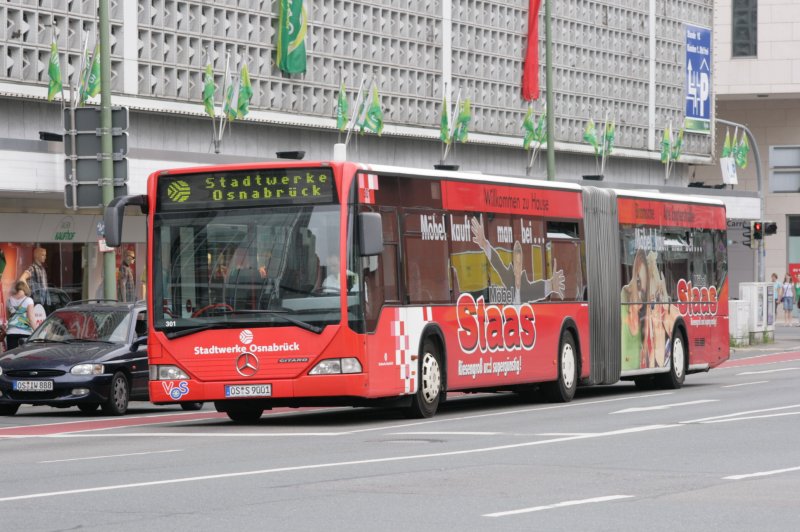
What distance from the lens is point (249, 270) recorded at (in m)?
19.0

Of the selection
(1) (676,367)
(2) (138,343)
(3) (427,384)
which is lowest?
(1) (676,367)

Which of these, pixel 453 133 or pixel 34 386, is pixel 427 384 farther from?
pixel 453 133

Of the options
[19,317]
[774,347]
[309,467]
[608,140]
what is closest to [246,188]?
[309,467]

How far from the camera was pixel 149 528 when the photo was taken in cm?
1017

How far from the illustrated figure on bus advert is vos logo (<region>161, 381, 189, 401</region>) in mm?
4369

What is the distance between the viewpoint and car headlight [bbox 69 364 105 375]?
2245cm

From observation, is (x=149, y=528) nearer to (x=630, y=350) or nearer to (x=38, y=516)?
(x=38, y=516)

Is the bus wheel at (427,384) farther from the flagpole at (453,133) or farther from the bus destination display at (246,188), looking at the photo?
the flagpole at (453,133)

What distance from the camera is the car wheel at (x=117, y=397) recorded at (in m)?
22.8

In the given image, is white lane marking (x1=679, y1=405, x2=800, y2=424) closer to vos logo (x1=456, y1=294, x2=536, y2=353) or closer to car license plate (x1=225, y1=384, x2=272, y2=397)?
vos logo (x1=456, y1=294, x2=536, y2=353)

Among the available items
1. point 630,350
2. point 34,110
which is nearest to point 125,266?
point 34,110

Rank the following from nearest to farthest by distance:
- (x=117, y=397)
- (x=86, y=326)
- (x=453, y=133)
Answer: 1. (x=117, y=397)
2. (x=86, y=326)
3. (x=453, y=133)

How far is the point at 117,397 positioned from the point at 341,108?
18.4 metres

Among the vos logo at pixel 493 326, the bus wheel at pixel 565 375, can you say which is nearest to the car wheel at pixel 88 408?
the vos logo at pixel 493 326
